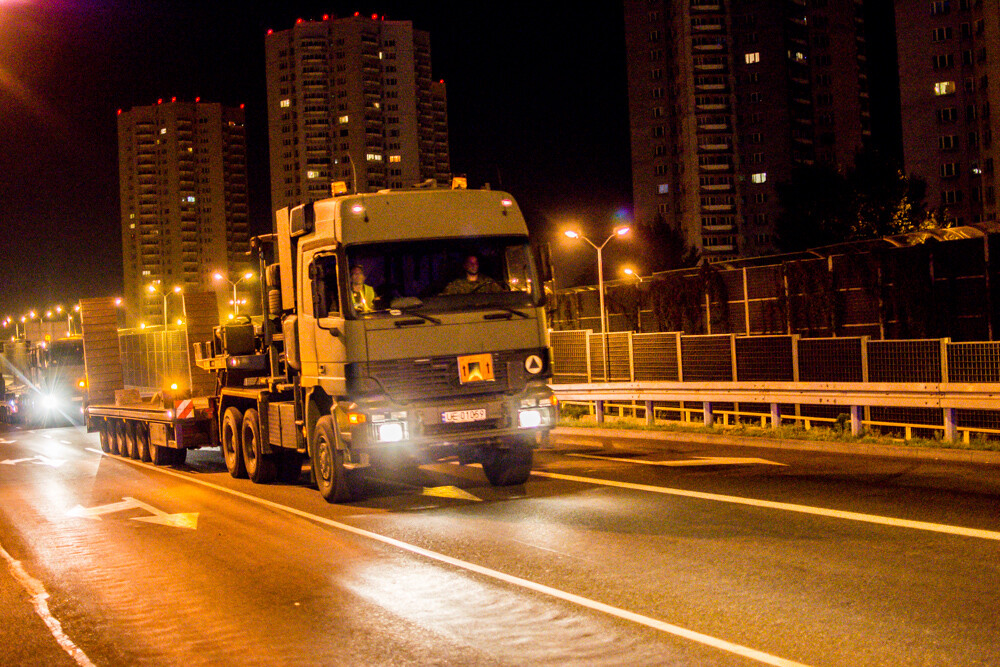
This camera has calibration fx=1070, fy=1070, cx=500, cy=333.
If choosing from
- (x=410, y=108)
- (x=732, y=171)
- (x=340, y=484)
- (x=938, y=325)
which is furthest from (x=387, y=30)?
(x=340, y=484)

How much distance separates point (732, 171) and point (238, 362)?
373 ft

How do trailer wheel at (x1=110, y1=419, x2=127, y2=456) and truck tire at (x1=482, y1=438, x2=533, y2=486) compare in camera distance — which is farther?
trailer wheel at (x1=110, y1=419, x2=127, y2=456)

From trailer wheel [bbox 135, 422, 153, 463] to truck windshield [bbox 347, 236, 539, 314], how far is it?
11.0 m

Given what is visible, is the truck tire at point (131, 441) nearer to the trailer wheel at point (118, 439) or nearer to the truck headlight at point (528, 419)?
the trailer wheel at point (118, 439)

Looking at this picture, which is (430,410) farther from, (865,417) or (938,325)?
(938,325)

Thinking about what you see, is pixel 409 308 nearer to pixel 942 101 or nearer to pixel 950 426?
pixel 950 426

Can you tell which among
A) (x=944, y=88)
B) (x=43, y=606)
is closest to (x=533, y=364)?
(x=43, y=606)

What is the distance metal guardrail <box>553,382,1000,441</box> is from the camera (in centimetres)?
1588

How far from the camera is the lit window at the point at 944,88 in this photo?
102562 mm

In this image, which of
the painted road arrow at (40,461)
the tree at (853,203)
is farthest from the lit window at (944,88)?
the painted road arrow at (40,461)

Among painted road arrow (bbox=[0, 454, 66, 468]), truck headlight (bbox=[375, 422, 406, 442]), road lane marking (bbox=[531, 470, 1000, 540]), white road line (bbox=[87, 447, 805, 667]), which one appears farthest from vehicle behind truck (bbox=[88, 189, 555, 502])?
painted road arrow (bbox=[0, 454, 66, 468])

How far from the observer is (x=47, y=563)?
9914 mm

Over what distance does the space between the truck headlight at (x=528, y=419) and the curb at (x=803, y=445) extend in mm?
6187

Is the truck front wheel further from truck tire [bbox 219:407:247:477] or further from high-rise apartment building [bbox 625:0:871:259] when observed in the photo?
high-rise apartment building [bbox 625:0:871:259]
